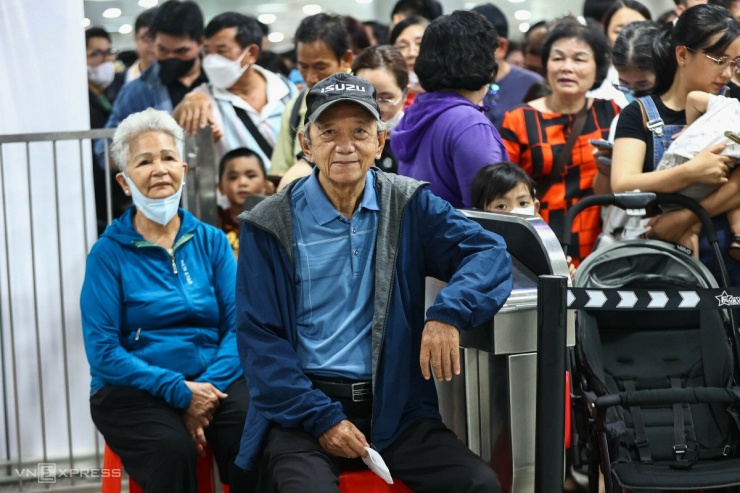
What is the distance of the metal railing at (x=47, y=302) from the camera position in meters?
4.47

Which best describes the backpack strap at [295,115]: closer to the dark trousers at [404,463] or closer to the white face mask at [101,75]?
the dark trousers at [404,463]

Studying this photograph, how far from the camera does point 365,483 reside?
3070 millimetres

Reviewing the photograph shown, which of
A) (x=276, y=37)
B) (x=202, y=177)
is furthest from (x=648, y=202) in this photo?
(x=276, y=37)

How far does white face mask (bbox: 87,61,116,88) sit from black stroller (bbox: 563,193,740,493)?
4.76 metres

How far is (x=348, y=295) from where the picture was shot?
3107 mm

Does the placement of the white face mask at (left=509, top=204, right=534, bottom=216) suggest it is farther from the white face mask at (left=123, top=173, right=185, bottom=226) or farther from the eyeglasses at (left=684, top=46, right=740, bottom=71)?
the white face mask at (left=123, top=173, right=185, bottom=226)

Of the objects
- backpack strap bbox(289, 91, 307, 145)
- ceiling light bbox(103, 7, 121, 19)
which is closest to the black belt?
backpack strap bbox(289, 91, 307, 145)

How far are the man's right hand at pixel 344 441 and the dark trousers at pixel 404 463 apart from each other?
39 millimetres

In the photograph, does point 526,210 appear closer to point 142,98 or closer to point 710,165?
point 710,165

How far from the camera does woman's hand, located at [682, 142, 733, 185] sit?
375 cm

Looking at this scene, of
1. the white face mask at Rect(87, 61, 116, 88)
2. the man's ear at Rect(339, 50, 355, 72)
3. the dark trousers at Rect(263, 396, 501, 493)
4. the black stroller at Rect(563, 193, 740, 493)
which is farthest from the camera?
the white face mask at Rect(87, 61, 116, 88)

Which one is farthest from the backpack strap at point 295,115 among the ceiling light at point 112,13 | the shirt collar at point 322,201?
the ceiling light at point 112,13

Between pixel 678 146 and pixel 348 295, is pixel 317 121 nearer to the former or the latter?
pixel 348 295

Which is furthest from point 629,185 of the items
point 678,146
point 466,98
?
point 466,98
